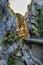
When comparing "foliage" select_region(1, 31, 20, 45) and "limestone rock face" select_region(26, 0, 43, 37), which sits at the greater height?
"limestone rock face" select_region(26, 0, 43, 37)

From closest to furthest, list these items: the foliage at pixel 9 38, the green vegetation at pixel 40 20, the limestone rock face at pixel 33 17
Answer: the foliage at pixel 9 38
the green vegetation at pixel 40 20
the limestone rock face at pixel 33 17

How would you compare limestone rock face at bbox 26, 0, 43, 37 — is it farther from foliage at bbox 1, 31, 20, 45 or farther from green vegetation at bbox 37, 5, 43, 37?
foliage at bbox 1, 31, 20, 45

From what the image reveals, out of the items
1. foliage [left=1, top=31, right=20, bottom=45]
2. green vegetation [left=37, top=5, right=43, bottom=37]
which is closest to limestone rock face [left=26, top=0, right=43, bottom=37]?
green vegetation [left=37, top=5, right=43, bottom=37]

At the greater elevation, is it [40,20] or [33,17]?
[33,17]

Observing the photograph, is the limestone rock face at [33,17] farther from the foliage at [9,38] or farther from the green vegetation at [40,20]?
the foliage at [9,38]

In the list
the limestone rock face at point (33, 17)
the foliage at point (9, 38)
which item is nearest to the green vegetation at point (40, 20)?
the limestone rock face at point (33, 17)

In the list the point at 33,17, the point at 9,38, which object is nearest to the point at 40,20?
the point at 33,17

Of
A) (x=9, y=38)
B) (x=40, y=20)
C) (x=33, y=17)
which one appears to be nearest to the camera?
(x=9, y=38)

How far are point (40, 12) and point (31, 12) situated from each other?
2.42 ft

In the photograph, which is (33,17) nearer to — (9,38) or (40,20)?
(40,20)

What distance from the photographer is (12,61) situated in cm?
967

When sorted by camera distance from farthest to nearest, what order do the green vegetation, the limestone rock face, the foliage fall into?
the limestone rock face
the green vegetation
the foliage

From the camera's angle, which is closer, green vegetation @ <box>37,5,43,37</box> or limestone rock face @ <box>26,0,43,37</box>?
green vegetation @ <box>37,5,43,37</box>

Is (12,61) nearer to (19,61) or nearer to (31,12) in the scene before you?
(19,61)
